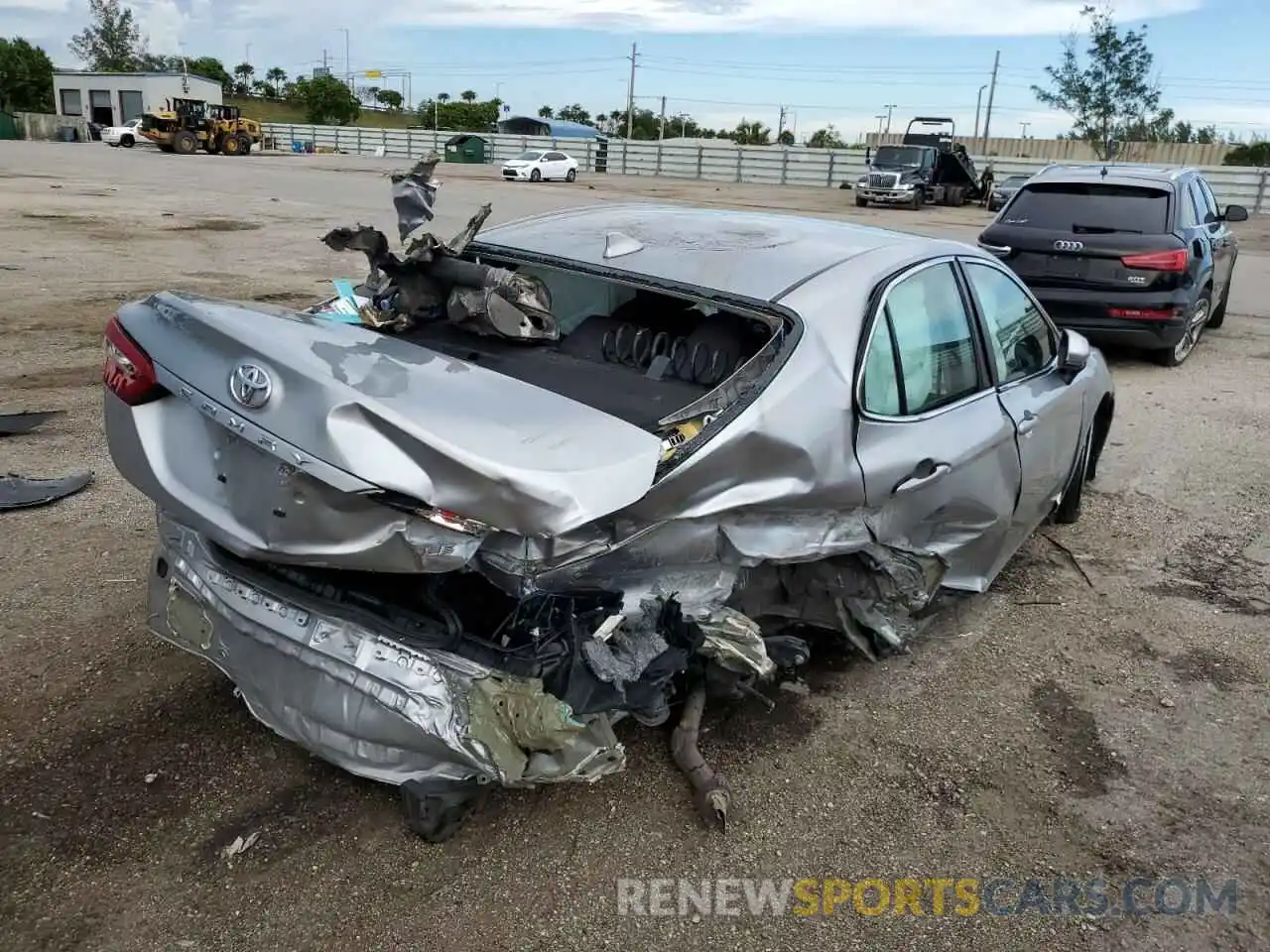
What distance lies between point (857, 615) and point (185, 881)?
208 cm

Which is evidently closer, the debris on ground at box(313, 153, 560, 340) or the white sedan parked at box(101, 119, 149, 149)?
the debris on ground at box(313, 153, 560, 340)

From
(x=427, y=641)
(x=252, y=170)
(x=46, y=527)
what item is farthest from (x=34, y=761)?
(x=252, y=170)

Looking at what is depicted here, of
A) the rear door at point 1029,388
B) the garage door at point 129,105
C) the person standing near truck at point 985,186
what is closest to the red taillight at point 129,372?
the rear door at point 1029,388

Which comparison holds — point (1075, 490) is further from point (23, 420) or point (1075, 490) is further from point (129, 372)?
point (23, 420)

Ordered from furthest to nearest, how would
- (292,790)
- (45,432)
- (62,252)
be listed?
(62,252), (45,432), (292,790)

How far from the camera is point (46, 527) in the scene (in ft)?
15.1

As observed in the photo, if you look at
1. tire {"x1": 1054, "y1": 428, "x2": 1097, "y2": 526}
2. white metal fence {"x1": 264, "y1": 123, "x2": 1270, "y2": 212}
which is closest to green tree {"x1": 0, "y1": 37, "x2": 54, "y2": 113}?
white metal fence {"x1": 264, "y1": 123, "x2": 1270, "y2": 212}

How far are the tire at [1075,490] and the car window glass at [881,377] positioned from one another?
199 cm

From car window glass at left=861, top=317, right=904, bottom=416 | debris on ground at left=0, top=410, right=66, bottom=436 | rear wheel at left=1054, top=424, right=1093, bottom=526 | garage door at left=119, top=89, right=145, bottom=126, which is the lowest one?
debris on ground at left=0, top=410, right=66, bottom=436

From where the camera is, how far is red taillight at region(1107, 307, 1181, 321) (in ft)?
27.5

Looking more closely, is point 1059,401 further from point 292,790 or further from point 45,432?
point 45,432

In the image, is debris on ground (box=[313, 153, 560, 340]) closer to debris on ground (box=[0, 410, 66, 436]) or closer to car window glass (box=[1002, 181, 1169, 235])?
debris on ground (box=[0, 410, 66, 436])

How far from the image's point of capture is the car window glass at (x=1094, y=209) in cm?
849

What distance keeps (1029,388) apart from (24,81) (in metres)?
88.2
